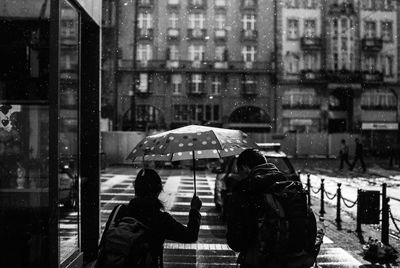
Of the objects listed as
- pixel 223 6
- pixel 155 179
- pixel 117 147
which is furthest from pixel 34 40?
pixel 223 6

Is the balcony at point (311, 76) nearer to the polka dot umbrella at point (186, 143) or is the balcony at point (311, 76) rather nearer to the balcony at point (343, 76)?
the balcony at point (343, 76)

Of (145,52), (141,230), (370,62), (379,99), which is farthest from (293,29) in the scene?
(141,230)

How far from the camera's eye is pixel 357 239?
28.8 ft

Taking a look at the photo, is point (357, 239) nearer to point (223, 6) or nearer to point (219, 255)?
point (219, 255)

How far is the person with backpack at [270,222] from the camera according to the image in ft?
10.1

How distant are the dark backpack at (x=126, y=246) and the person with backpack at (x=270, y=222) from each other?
625mm

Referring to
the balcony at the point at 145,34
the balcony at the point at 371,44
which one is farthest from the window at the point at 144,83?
the balcony at the point at 371,44

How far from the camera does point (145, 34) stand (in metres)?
46.4

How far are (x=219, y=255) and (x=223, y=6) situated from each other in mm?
42340

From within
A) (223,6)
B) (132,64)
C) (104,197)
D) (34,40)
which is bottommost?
(104,197)

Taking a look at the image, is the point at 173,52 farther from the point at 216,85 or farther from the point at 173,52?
the point at 216,85

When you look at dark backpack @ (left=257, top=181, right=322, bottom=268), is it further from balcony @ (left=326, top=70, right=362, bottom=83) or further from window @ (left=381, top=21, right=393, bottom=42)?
window @ (left=381, top=21, right=393, bottom=42)

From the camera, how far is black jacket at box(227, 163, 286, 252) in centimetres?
321

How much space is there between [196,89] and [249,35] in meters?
7.62
